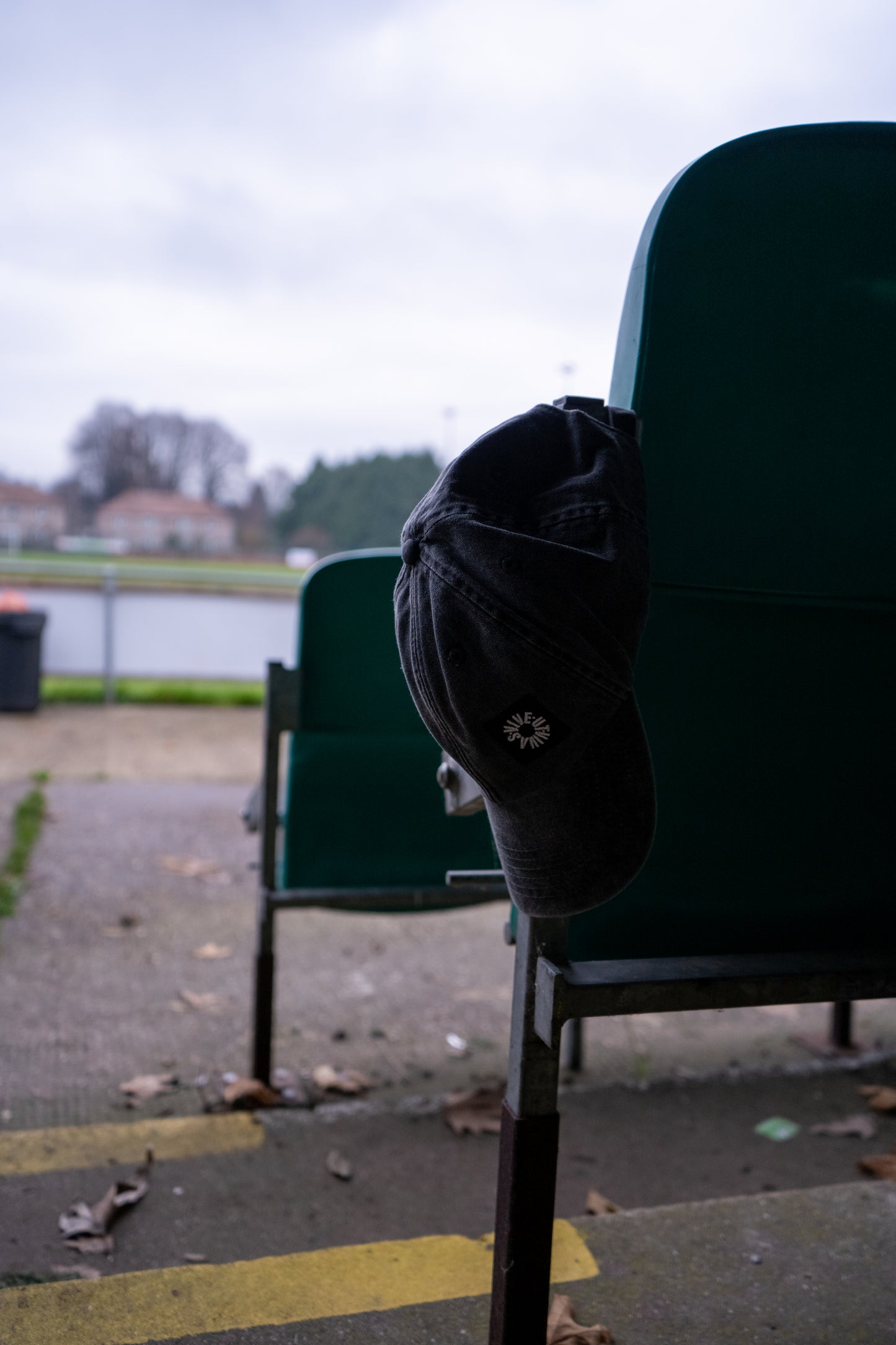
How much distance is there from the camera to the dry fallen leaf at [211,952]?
3.84 m

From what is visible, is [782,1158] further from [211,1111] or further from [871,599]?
[871,599]

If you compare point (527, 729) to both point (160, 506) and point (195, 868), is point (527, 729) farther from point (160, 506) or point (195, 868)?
point (160, 506)

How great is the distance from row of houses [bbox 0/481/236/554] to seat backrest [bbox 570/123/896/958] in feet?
36.1

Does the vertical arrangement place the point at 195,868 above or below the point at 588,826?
below

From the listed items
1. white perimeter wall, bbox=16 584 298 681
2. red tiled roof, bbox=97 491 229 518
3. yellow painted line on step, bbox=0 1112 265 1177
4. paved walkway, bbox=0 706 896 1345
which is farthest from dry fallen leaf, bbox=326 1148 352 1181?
red tiled roof, bbox=97 491 229 518

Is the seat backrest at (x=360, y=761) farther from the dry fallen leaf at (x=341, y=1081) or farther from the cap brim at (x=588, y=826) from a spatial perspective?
the cap brim at (x=588, y=826)

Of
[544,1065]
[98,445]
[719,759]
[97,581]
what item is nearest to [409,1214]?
[544,1065]

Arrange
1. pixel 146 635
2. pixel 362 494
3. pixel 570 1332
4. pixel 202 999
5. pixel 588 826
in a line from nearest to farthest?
pixel 588 826 → pixel 570 1332 → pixel 202 999 → pixel 362 494 → pixel 146 635

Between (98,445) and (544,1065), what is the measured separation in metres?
14.3

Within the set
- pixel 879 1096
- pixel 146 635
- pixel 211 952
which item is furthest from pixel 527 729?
pixel 146 635

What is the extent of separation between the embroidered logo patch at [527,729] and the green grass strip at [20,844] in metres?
3.53

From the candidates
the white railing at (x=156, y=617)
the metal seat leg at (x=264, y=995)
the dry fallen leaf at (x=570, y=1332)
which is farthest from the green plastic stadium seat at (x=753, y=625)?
the white railing at (x=156, y=617)

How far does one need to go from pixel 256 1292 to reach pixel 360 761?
53.6 inches

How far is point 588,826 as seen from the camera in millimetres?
1240
